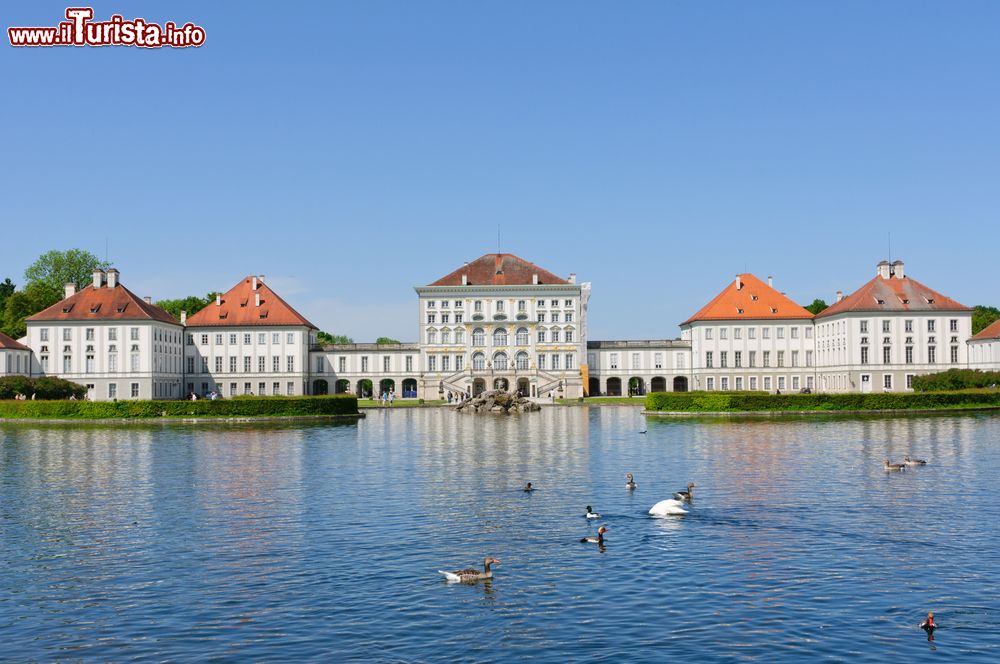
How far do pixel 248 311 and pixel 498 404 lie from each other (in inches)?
1693

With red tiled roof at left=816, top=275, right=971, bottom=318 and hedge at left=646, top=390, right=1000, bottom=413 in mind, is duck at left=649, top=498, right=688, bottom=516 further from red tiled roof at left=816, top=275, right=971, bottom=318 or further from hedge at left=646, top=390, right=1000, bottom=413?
red tiled roof at left=816, top=275, right=971, bottom=318

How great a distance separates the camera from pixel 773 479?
35.8 metres

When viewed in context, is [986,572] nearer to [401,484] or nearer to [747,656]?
[747,656]

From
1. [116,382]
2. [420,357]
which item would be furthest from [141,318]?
[420,357]

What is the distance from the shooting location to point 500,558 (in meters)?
23.0

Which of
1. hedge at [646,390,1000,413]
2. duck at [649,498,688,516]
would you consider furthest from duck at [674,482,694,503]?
hedge at [646,390,1000,413]

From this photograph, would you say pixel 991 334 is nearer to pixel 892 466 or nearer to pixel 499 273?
pixel 499 273

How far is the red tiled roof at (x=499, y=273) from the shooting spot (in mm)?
123438

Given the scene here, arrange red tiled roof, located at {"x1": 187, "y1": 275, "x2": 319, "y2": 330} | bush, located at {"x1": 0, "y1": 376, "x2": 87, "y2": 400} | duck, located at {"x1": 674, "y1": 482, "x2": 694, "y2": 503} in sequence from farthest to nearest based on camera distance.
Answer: red tiled roof, located at {"x1": 187, "y1": 275, "x2": 319, "y2": 330}, bush, located at {"x1": 0, "y1": 376, "x2": 87, "y2": 400}, duck, located at {"x1": 674, "y1": 482, "x2": 694, "y2": 503}

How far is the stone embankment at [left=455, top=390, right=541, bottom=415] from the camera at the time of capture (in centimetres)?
8862

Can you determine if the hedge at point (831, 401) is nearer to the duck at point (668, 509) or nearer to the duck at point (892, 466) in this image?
the duck at point (892, 466)

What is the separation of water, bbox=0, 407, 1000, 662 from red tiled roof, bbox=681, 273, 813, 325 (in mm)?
73729

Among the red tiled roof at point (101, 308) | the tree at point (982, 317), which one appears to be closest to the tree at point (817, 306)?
the tree at point (982, 317)

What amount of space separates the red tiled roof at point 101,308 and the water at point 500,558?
64129mm
